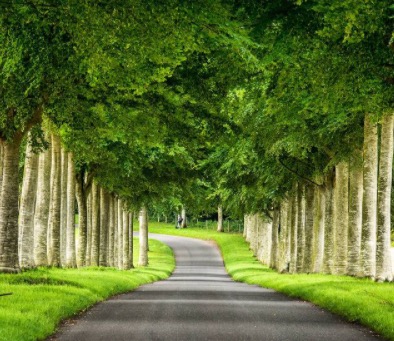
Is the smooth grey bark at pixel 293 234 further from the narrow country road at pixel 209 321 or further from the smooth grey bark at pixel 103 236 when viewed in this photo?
the narrow country road at pixel 209 321

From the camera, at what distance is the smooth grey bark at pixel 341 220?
28547mm

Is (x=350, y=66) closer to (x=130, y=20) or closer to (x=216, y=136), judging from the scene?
(x=130, y=20)

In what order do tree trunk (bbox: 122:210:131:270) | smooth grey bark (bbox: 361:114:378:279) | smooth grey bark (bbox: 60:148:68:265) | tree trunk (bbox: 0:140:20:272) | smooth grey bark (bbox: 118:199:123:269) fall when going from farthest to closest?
tree trunk (bbox: 122:210:131:270) < smooth grey bark (bbox: 118:199:123:269) < smooth grey bark (bbox: 60:148:68:265) < smooth grey bark (bbox: 361:114:378:279) < tree trunk (bbox: 0:140:20:272)

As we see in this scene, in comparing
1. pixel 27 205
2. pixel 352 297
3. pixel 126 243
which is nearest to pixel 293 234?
pixel 126 243

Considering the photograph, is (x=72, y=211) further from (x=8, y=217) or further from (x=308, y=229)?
(x=8, y=217)

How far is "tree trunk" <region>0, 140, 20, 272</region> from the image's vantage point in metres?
22.3

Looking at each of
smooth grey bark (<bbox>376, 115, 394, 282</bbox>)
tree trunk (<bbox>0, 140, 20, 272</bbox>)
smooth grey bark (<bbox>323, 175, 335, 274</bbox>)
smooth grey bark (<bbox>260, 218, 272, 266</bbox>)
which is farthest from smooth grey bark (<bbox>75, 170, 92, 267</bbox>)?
smooth grey bark (<bbox>260, 218, 272, 266</bbox>)

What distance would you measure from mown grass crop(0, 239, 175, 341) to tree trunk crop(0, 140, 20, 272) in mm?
554

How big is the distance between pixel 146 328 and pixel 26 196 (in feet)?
36.0

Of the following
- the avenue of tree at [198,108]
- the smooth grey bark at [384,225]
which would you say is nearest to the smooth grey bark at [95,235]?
the avenue of tree at [198,108]

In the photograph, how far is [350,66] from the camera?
16266 millimetres

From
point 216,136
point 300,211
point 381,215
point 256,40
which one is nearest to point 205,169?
point 300,211

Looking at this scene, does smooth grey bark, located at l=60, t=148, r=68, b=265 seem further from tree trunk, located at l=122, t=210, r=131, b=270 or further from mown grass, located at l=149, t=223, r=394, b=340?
tree trunk, located at l=122, t=210, r=131, b=270

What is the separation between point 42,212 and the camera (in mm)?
26516
